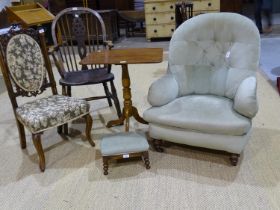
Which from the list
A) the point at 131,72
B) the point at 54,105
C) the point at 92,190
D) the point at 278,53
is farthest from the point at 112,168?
the point at 278,53

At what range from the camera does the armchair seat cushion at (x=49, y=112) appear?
227cm

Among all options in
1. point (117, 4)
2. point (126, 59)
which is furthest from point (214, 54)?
point (117, 4)

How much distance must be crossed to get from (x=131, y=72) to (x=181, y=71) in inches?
84.1

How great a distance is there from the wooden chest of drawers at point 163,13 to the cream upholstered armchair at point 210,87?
385cm

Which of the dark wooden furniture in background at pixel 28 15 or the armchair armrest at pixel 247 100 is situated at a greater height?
the dark wooden furniture in background at pixel 28 15

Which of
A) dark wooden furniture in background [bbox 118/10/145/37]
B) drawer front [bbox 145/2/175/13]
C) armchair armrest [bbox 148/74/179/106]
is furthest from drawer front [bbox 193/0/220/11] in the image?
armchair armrest [bbox 148/74/179/106]

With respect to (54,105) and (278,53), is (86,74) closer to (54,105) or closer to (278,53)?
(54,105)

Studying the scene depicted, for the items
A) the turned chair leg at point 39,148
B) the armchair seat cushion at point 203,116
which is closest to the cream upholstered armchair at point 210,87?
the armchair seat cushion at point 203,116

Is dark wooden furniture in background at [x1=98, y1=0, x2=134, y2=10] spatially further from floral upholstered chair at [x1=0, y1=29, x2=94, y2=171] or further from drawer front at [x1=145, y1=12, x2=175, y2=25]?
floral upholstered chair at [x1=0, y1=29, x2=94, y2=171]

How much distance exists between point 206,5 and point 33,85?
15.0ft

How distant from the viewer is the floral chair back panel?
248 cm

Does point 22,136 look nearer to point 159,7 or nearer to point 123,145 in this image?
point 123,145

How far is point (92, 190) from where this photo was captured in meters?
2.13

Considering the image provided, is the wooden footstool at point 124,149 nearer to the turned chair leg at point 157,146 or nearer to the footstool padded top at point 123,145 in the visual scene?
the footstool padded top at point 123,145
